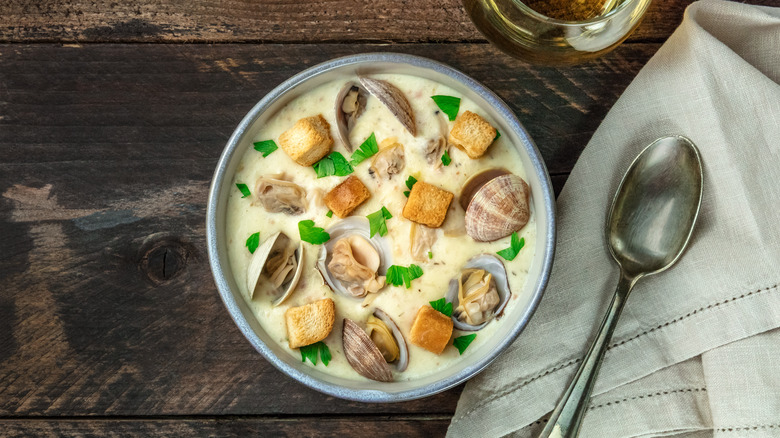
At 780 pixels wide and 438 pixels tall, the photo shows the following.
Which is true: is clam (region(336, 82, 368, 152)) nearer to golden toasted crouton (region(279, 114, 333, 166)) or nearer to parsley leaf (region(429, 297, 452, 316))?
golden toasted crouton (region(279, 114, 333, 166))

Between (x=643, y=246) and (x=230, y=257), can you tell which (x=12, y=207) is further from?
(x=643, y=246)

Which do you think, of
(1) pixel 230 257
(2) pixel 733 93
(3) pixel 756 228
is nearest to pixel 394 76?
(1) pixel 230 257

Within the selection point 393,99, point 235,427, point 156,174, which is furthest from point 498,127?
point 235,427

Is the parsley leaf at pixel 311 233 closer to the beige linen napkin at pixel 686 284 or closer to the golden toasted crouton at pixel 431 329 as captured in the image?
the golden toasted crouton at pixel 431 329

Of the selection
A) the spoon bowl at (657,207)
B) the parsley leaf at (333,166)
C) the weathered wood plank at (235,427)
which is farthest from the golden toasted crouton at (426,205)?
the weathered wood plank at (235,427)

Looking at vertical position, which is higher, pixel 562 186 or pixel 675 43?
pixel 675 43

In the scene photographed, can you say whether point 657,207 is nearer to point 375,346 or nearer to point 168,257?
point 375,346

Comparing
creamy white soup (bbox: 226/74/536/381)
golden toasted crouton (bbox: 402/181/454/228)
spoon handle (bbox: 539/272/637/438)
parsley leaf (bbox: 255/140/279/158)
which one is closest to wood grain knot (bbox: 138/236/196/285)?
creamy white soup (bbox: 226/74/536/381)
